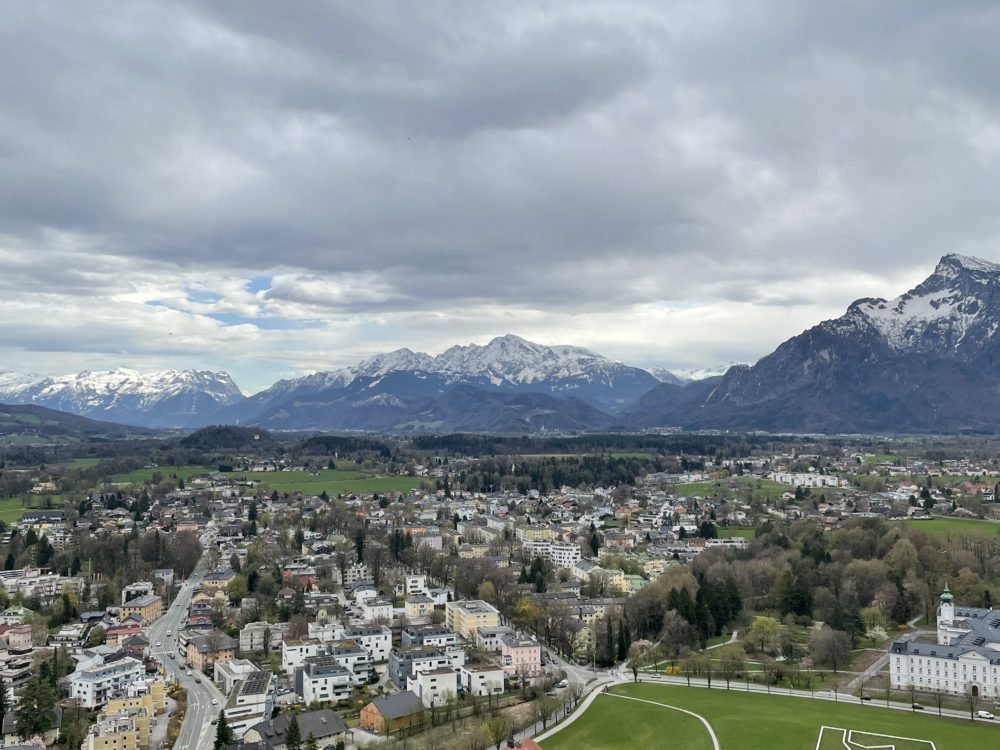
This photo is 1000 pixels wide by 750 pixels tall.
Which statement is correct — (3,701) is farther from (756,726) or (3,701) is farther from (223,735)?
(756,726)

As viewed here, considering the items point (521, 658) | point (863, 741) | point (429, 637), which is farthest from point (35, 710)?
point (863, 741)

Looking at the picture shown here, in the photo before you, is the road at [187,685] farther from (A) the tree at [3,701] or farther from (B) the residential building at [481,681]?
(B) the residential building at [481,681]

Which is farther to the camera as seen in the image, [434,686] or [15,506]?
[15,506]

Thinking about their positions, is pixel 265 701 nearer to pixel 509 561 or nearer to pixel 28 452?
pixel 509 561

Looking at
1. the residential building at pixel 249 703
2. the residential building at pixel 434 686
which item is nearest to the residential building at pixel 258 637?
the residential building at pixel 249 703

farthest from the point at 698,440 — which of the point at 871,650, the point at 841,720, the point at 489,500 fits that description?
the point at 841,720

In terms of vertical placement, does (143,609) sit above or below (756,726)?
below

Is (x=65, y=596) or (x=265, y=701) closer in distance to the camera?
(x=265, y=701)
